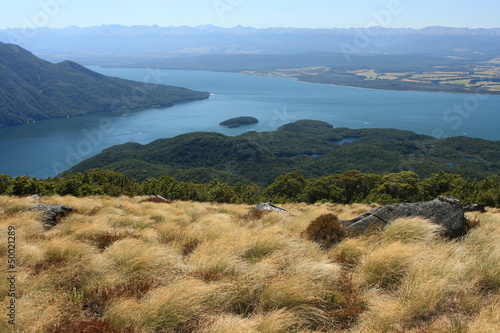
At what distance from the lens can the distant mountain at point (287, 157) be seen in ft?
327

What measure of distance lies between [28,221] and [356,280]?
920cm

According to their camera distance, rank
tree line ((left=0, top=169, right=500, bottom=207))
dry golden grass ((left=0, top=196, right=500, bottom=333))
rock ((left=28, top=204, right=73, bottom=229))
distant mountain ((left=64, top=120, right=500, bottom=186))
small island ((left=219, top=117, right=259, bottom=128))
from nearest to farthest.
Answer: dry golden grass ((left=0, top=196, right=500, bottom=333)) → rock ((left=28, top=204, right=73, bottom=229)) → tree line ((left=0, top=169, right=500, bottom=207)) → distant mountain ((left=64, top=120, right=500, bottom=186)) → small island ((left=219, top=117, right=259, bottom=128))

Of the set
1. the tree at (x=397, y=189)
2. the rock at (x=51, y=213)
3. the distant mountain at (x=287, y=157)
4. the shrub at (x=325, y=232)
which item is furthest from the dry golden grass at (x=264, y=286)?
the distant mountain at (x=287, y=157)

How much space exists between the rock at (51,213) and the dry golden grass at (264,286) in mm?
3097

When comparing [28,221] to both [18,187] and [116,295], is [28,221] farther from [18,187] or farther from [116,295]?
[18,187]

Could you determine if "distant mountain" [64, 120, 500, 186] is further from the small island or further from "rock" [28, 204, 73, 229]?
"rock" [28, 204, 73, 229]

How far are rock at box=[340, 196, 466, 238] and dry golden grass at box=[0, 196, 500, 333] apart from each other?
2.06 ft

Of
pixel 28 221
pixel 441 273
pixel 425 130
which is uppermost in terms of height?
pixel 441 273

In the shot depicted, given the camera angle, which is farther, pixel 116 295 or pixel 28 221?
pixel 28 221

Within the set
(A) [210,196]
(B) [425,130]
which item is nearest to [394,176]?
(A) [210,196]

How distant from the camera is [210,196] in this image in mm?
34750

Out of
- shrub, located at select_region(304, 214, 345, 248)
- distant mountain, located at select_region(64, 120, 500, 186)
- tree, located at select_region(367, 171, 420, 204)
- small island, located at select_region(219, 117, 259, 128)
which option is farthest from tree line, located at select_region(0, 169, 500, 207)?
small island, located at select_region(219, 117, 259, 128)

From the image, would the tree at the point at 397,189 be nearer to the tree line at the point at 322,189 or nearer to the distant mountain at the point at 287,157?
the tree line at the point at 322,189

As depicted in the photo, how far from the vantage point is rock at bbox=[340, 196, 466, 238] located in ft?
26.6
